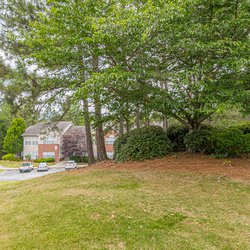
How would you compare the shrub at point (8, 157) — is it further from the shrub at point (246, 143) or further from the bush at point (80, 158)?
the shrub at point (246, 143)

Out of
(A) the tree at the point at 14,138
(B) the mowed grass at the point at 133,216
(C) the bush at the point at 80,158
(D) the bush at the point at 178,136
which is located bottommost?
(B) the mowed grass at the point at 133,216

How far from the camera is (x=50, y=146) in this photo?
3297cm

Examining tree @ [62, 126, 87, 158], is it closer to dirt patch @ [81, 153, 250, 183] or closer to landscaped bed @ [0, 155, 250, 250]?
dirt patch @ [81, 153, 250, 183]

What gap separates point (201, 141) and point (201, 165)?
1589 mm

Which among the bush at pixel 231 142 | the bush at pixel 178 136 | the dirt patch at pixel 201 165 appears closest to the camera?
the dirt patch at pixel 201 165

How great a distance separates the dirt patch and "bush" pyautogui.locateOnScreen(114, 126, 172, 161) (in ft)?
1.58

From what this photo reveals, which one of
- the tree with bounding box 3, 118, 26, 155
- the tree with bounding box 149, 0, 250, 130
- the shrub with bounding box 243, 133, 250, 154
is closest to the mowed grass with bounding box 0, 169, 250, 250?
the tree with bounding box 149, 0, 250, 130

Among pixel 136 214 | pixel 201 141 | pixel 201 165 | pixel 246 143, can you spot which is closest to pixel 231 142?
pixel 246 143

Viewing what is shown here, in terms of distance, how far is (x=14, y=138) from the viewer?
32.7 meters

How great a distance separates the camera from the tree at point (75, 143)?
29531 millimetres

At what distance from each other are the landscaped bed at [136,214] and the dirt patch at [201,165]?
87 mm

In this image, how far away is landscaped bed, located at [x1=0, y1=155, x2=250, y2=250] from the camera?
323cm

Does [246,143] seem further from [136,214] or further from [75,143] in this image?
[75,143]

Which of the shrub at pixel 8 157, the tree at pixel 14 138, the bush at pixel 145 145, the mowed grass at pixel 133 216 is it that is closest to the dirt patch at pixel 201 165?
the bush at pixel 145 145
